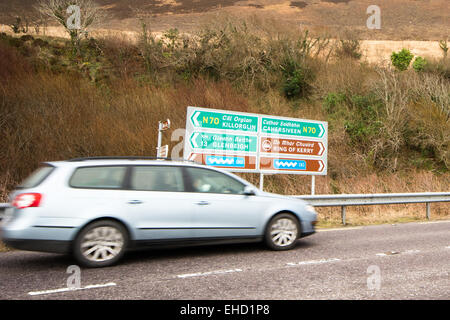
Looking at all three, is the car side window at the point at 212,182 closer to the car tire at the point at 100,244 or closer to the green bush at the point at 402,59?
the car tire at the point at 100,244

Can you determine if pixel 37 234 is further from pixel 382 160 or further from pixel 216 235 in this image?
pixel 382 160

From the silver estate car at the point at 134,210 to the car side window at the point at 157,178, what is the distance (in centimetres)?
2

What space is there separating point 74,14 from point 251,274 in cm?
3286

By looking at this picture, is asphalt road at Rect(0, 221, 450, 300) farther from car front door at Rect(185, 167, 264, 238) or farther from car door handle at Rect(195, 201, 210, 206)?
car door handle at Rect(195, 201, 210, 206)

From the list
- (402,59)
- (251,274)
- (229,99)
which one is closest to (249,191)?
(251,274)

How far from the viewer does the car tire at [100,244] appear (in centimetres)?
623

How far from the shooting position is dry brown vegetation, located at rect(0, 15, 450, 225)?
20672 millimetres

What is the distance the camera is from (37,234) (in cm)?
600

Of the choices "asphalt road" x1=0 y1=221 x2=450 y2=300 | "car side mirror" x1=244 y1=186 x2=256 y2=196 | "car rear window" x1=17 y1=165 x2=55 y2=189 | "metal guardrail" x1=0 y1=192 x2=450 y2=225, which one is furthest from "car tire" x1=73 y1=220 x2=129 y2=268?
"metal guardrail" x1=0 y1=192 x2=450 y2=225

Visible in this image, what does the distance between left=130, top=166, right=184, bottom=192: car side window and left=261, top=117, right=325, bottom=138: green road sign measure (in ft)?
25.5

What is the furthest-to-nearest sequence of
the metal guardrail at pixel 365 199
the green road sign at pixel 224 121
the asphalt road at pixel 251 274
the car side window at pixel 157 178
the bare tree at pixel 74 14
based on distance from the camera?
the bare tree at pixel 74 14, the green road sign at pixel 224 121, the metal guardrail at pixel 365 199, the car side window at pixel 157 178, the asphalt road at pixel 251 274

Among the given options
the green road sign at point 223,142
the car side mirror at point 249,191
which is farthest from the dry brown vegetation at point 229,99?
the car side mirror at point 249,191
